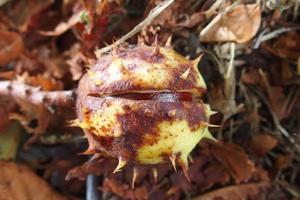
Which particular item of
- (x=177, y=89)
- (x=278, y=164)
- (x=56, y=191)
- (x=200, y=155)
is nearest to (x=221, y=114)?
(x=200, y=155)

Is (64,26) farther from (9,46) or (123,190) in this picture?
(123,190)

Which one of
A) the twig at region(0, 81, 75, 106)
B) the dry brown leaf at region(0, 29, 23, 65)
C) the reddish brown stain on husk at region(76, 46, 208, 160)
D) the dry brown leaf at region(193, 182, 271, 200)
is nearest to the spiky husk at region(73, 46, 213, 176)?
the reddish brown stain on husk at region(76, 46, 208, 160)

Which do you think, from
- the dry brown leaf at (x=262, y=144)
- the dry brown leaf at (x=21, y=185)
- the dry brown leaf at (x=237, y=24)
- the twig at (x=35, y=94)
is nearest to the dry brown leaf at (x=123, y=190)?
the dry brown leaf at (x=21, y=185)

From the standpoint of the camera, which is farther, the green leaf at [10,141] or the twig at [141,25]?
the green leaf at [10,141]

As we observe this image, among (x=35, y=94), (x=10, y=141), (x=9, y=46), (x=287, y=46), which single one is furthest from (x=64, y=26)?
(x=287, y=46)

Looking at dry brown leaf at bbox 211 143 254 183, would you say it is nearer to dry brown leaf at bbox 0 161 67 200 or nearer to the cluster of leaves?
the cluster of leaves

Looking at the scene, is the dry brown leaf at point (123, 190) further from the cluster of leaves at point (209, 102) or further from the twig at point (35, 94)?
the twig at point (35, 94)
